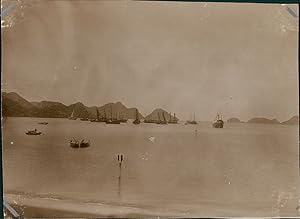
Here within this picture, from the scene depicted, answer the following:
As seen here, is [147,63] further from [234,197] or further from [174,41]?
[234,197]

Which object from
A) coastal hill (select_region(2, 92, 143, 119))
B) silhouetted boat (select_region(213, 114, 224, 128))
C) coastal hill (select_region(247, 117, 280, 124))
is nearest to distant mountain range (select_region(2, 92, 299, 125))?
coastal hill (select_region(2, 92, 143, 119))

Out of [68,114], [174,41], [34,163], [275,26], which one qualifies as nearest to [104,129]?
[68,114]

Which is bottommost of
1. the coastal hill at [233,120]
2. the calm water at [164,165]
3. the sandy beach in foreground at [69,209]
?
the sandy beach in foreground at [69,209]

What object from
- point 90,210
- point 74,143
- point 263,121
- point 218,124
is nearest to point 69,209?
point 90,210

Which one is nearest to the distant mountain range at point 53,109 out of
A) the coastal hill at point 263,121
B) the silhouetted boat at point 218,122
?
the silhouetted boat at point 218,122

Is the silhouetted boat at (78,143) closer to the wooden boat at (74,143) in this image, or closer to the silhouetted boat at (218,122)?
the wooden boat at (74,143)

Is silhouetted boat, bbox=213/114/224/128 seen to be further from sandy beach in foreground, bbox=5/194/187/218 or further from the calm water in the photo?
sandy beach in foreground, bbox=5/194/187/218
